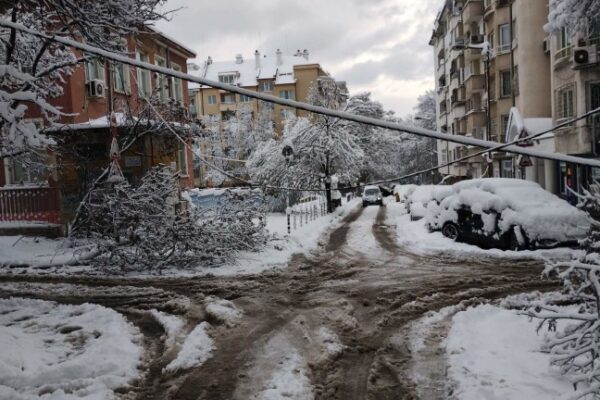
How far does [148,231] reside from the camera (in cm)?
1277

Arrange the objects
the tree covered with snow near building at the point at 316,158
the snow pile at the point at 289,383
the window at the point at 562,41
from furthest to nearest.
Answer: the tree covered with snow near building at the point at 316,158 < the window at the point at 562,41 < the snow pile at the point at 289,383

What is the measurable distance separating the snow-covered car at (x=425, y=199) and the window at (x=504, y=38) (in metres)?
11.2

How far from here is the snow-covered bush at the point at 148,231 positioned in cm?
1264

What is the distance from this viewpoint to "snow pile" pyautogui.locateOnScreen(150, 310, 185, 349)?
7.11 m

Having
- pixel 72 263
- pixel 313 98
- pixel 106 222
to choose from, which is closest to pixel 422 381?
pixel 106 222

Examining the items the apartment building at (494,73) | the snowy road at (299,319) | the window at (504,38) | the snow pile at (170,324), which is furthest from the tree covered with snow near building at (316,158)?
the snow pile at (170,324)

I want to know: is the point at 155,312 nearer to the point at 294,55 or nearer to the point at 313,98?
the point at 313,98

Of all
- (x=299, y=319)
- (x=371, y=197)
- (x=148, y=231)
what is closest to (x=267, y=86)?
(x=371, y=197)

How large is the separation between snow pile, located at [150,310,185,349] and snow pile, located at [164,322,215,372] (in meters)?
Answer: 0.21

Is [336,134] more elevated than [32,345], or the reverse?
[336,134]

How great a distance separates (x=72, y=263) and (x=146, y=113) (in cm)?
466

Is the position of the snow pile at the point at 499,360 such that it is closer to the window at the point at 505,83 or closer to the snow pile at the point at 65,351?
the snow pile at the point at 65,351

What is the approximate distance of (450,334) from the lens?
7074 millimetres

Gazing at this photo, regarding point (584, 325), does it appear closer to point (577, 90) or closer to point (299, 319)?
point (299, 319)
